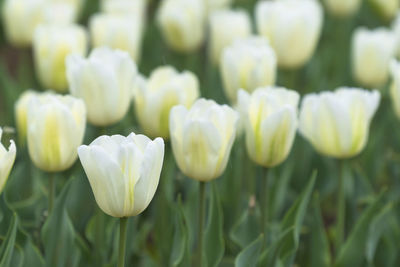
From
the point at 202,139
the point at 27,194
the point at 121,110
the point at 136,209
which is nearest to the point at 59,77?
the point at 27,194

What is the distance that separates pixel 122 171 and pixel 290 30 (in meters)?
1.50

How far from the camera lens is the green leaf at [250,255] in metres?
1.86

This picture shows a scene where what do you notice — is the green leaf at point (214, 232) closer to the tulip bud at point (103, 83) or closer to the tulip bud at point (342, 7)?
the tulip bud at point (103, 83)

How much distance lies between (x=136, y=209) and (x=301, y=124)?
30.9 inches

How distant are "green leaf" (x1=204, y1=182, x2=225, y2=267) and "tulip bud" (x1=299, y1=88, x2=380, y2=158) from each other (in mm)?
376

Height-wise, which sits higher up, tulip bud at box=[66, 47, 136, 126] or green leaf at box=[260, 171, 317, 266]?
tulip bud at box=[66, 47, 136, 126]

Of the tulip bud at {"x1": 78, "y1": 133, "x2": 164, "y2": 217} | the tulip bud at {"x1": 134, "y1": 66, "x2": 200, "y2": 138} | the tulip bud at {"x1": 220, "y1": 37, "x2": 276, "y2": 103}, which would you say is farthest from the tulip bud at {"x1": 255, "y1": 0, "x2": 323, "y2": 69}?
the tulip bud at {"x1": 78, "y1": 133, "x2": 164, "y2": 217}

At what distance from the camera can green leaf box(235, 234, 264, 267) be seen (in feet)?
6.10

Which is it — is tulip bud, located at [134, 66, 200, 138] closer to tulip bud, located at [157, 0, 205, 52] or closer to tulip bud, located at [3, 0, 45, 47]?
tulip bud, located at [157, 0, 205, 52]

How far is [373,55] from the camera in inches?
118

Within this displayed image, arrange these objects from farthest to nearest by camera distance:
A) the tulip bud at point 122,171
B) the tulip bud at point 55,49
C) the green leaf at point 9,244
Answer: the tulip bud at point 55,49, the green leaf at point 9,244, the tulip bud at point 122,171

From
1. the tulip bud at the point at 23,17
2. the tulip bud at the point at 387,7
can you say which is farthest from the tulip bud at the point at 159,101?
the tulip bud at the point at 387,7

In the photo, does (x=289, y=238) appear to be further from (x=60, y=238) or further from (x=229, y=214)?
(x=60, y=238)

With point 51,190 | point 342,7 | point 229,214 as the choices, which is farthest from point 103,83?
point 342,7
